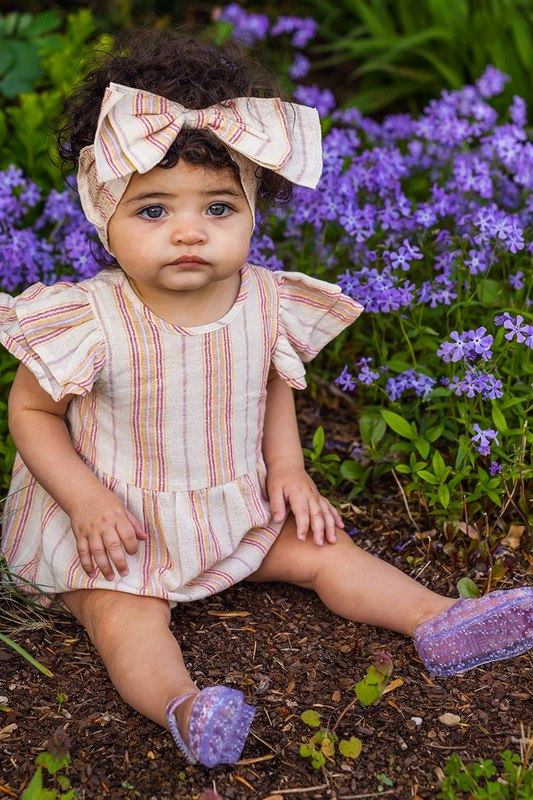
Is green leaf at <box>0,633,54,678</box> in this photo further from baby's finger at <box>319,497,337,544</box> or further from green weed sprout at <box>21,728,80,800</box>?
baby's finger at <box>319,497,337,544</box>

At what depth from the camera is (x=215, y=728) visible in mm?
1851

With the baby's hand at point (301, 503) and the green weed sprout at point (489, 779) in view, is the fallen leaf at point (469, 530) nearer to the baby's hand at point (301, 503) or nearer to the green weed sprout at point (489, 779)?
the baby's hand at point (301, 503)

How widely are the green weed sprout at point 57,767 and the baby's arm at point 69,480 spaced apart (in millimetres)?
411

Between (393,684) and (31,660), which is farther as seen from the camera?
(393,684)

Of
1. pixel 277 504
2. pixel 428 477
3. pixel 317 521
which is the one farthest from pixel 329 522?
pixel 428 477

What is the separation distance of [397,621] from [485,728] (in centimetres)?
35

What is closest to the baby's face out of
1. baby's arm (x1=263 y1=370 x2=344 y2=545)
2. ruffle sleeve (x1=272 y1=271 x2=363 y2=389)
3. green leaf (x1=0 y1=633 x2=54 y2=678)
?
ruffle sleeve (x1=272 y1=271 x2=363 y2=389)

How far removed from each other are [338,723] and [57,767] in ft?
2.04

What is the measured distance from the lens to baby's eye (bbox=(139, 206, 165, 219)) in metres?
2.12

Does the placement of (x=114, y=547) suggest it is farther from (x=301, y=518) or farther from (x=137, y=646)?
(x=301, y=518)

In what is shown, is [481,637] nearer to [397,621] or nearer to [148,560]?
[397,621]

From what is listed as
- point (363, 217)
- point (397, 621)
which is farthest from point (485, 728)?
point (363, 217)

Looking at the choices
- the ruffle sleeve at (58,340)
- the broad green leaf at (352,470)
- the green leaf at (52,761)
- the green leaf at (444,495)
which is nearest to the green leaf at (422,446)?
the green leaf at (444,495)

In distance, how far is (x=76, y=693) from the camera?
7.23ft
